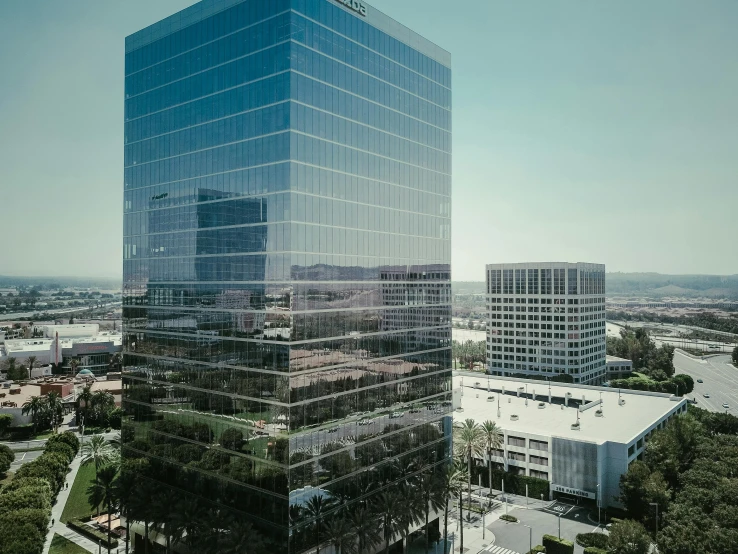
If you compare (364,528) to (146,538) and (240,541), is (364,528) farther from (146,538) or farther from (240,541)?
(146,538)

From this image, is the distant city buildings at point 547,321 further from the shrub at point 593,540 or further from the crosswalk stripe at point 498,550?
the crosswalk stripe at point 498,550

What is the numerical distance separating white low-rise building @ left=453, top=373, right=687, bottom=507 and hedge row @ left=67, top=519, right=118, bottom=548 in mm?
65081

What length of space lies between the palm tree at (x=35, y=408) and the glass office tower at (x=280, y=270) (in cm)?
8211

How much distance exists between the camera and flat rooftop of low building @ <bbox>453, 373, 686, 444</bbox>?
9988 cm

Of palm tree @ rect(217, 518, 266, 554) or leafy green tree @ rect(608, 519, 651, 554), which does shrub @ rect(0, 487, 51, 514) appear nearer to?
palm tree @ rect(217, 518, 266, 554)

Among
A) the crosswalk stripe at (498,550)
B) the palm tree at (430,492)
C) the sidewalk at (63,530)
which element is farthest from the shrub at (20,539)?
the crosswalk stripe at (498,550)

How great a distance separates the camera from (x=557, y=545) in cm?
7475

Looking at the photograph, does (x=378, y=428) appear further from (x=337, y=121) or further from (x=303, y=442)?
(x=337, y=121)

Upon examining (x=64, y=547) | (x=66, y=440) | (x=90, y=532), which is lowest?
(x=90, y=532)

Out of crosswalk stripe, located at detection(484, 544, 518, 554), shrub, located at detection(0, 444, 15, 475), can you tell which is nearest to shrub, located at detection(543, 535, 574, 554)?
crosswalk stripe, located at detection(484, 544, 518, 554)

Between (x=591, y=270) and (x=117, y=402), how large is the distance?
515 feet

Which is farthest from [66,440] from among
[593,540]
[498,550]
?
[593,540]

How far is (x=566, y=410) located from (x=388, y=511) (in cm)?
6738

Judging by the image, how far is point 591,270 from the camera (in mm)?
185125
